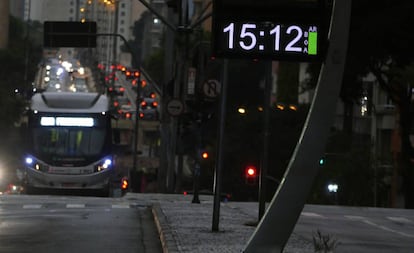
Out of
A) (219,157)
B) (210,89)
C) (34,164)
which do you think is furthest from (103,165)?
(219,157)

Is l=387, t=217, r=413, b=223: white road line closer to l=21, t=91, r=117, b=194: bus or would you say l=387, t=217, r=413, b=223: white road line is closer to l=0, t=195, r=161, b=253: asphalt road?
l=0, t=195, r=161, b=253: asphalt road


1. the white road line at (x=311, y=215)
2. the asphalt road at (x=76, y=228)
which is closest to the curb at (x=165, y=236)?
the asphalt road at (x=76, y=228)

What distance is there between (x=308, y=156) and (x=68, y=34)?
25143 mm

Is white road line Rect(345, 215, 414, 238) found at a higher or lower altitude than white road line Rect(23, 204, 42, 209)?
higher

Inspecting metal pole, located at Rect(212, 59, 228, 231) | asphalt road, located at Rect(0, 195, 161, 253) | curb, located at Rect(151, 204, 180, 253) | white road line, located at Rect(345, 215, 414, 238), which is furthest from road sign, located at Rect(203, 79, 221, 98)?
metal pole, located at Rect(212, 59, 228, 231)

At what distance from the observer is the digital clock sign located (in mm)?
10367

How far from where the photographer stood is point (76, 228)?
16.2 metres

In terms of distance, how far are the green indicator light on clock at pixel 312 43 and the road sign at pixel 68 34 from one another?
77.4 feet

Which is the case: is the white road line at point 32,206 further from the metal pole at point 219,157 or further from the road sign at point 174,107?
the road sign at point 174,107

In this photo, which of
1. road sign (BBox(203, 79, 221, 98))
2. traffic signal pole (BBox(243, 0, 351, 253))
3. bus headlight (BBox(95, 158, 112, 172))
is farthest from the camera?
bus headlight (BBox(95, 158, 112, 172))

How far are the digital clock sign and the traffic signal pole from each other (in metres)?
0.20

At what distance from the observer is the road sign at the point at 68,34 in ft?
110

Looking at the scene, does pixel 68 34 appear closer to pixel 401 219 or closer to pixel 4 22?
pixel 401 219

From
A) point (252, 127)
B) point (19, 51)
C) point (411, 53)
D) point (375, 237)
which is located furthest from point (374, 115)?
point (375, 237)
